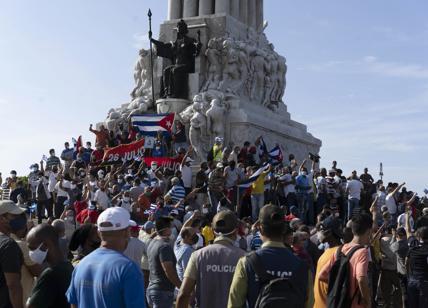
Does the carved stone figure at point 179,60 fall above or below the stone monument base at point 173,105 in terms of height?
above

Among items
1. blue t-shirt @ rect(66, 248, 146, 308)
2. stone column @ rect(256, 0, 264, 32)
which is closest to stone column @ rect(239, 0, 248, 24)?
stone column @ rect(256, 0, 264, 32)

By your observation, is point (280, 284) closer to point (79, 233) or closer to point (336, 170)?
point (79, 233)

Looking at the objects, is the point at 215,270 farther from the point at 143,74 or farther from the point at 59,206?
the point at 143,74

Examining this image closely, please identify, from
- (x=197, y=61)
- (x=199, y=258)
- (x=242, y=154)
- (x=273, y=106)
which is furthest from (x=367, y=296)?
(x=273, y=106)

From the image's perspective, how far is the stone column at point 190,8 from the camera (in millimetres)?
32781

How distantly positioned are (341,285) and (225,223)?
120 centimetres

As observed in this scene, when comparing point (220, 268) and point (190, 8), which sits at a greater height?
point (190, 8)

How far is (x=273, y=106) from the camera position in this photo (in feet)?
107

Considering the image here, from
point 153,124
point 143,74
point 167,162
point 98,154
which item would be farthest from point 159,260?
point 143,74

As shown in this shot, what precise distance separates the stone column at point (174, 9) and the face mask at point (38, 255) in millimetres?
27896

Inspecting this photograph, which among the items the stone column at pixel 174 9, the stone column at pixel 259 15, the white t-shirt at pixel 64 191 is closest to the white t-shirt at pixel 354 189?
the white t-shirt at pixel 64 191

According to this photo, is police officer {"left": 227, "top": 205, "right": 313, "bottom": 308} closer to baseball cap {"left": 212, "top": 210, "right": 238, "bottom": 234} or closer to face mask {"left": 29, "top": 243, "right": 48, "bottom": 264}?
baseball cap {"left": 212, "top": 210, "right": 238, "bottom": 234}

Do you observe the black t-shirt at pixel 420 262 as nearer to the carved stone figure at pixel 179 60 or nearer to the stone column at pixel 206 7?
the carved stone figure at pixel 179 60

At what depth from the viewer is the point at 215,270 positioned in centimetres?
600
